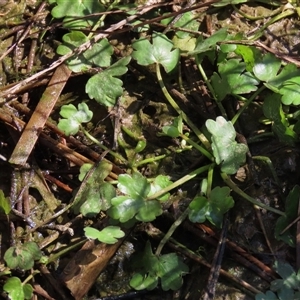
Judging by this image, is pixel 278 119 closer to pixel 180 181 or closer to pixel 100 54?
pixel 180 181

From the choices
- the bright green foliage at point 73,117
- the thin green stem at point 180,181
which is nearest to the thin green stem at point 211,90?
the thin green stem at point 180,181

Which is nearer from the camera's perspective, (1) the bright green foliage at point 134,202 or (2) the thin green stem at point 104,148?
(1) the bright green foliage at point 134,202

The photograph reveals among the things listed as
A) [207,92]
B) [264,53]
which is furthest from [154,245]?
[264,53]

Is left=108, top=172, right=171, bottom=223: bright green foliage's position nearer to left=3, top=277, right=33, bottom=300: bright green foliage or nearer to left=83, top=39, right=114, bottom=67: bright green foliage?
left=3, top=277, right=33, bottom=300: bright green foliage

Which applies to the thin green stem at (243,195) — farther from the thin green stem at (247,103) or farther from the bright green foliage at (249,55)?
the bright green foliage at (249,55)

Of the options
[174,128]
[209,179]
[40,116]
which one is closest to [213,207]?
[209,179]

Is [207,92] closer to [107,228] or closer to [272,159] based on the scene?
[272,159]
